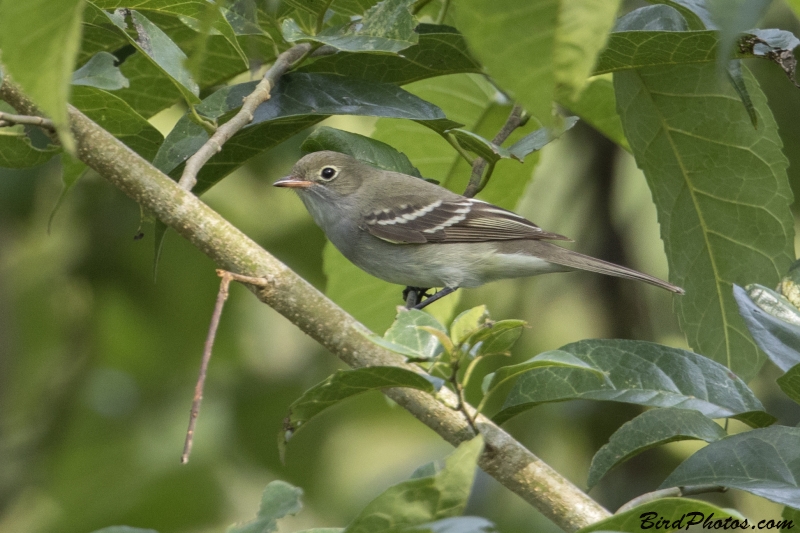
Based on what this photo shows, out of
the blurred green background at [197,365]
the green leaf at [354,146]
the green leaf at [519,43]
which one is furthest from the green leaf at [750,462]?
the blurred green background at [197,365]

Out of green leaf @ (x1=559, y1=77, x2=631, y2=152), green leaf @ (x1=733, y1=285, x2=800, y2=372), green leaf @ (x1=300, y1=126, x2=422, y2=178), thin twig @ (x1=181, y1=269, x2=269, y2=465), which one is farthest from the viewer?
green leaf @ (x1=559, y1=77, x2=631, y2=152)

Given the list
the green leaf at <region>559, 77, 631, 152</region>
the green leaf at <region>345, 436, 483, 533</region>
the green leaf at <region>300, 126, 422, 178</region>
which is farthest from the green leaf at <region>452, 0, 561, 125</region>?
the green leaf at <region>559, 77, 631, 152</region>

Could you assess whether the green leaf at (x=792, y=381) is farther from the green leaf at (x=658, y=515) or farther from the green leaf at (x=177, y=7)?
the green leaf at (x=177, y=7)

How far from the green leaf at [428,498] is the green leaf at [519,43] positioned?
0.67 metres

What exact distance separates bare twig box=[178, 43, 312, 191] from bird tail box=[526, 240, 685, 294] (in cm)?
186

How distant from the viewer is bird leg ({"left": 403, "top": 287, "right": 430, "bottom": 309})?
4253 mm

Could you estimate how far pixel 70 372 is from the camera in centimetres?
501

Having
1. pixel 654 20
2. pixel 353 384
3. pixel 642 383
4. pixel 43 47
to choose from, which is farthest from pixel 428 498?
pixel 654 20

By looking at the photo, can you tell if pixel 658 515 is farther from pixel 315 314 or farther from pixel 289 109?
pixel 289 109

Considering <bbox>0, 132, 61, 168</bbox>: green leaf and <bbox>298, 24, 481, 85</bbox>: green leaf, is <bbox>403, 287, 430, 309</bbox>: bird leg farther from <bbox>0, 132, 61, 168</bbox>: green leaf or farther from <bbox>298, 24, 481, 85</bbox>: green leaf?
<bbox>0, 132, 61, 168</bbox>: green leaf

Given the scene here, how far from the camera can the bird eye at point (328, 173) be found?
4.75 metres

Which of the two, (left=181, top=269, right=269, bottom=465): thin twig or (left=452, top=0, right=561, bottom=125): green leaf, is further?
(left=181, top=269, right=269, bottom=465): thin twig

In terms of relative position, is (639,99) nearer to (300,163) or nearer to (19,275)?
(300,163)

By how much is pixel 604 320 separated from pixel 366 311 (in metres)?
1.75
